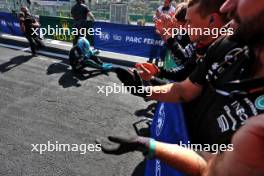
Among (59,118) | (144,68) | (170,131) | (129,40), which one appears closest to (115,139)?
(170,131)

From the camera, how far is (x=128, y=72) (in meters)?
2.12

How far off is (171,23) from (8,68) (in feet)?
20.5

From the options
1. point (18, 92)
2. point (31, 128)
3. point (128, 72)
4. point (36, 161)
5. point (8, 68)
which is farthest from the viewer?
point (8, 68)

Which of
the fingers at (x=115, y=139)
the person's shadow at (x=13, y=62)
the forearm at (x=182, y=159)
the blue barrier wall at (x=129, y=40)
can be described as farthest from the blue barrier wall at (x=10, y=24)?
the forearm at (x=182, y=159)

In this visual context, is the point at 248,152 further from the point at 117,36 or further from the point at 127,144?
the point at 117,36

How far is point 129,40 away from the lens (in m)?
8.81

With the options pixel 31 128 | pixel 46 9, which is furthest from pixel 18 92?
pixel 46 9

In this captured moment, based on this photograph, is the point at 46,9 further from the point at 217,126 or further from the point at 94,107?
the point at 217,126

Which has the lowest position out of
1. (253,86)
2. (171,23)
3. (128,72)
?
(128,72)

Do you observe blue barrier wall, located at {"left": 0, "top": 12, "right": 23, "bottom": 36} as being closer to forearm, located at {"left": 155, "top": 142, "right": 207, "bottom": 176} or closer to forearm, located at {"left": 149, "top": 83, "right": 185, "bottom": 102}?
forearm, located at {"left": 149, "top": 83, "right": 185, "bottom": 102}

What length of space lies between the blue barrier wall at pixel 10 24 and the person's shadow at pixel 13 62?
2.54m

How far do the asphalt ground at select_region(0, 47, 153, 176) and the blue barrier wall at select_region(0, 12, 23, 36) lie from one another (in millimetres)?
3286

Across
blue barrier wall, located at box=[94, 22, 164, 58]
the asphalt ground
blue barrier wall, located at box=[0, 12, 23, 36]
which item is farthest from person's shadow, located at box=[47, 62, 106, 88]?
blue barrier wall, located at box=[0, 12, 23, 36]

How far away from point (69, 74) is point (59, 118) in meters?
2.60
